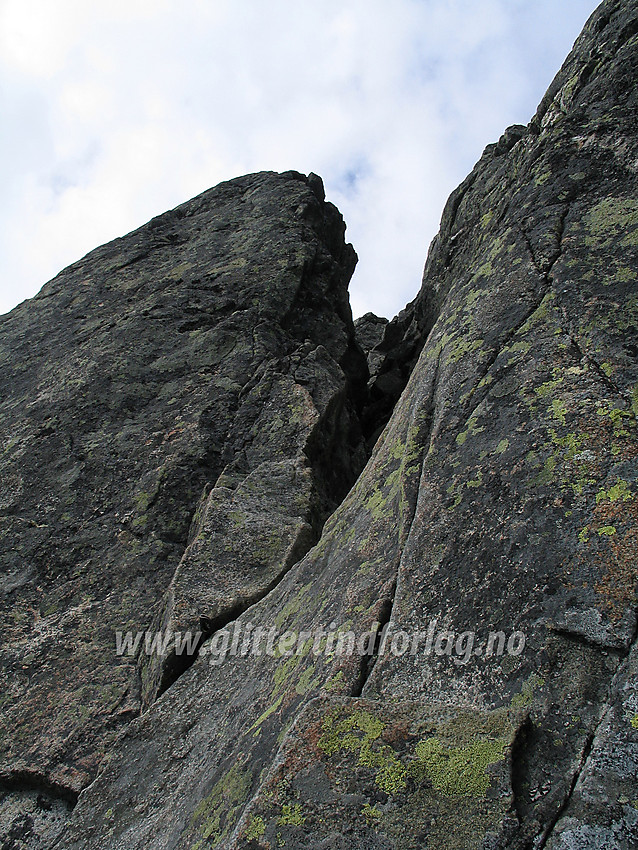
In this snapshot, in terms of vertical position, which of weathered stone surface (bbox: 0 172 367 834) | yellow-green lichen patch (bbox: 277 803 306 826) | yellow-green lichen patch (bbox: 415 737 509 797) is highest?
weathered stone surface (bbox: 0 172 367 834)

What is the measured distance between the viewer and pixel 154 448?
12961mm

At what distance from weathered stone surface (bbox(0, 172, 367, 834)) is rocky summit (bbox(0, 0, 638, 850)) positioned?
0.06m

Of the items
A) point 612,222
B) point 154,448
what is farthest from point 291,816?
point 154,448

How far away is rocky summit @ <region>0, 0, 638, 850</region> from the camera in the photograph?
179 inches

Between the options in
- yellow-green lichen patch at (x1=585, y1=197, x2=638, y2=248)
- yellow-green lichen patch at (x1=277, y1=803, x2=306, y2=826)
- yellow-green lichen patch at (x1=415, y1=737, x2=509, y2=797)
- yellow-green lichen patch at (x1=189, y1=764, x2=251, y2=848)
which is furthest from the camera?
yellow-green lichen patch at (x1=585, y1=197, x2=638, y2=248)

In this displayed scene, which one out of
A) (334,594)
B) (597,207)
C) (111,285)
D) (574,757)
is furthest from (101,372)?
(574,757)

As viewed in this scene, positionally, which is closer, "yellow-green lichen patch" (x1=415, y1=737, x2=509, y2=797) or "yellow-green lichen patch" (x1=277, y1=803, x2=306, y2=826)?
"yellow-green lichen patch" (x1=415, y1=737, x2=509, y2=797)

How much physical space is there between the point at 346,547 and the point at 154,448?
246 inches

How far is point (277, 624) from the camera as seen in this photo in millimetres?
8164

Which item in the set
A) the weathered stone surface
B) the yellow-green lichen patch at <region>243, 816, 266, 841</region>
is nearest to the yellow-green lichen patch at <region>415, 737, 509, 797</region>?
the yellow-green lichen patch at <region>243, 816, 266, 841</region>

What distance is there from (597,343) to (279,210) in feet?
46.1

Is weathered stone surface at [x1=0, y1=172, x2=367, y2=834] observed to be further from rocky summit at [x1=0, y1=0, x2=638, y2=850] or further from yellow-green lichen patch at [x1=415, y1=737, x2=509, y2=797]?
yellow-green lichen patch at [x1=415, y1=737, x2=509, y2=797]

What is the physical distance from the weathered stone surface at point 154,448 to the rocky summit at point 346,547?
0.20 feet

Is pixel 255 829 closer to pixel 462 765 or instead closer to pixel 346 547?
pixel 462 765
